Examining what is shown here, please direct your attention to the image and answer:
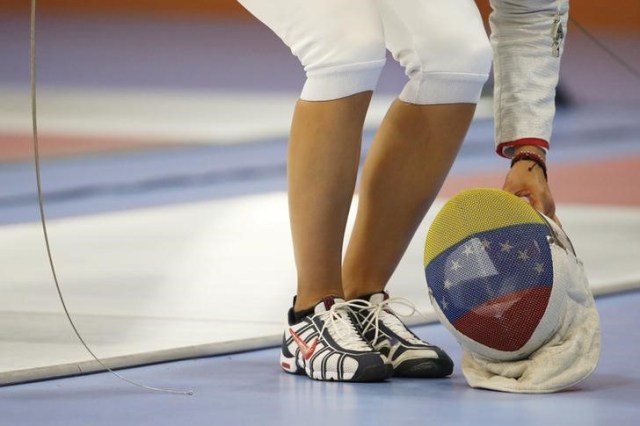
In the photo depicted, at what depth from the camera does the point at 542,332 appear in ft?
6.73

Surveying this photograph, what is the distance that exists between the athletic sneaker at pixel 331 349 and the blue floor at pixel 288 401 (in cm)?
2

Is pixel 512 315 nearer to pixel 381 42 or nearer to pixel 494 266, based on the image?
pixel 494 266

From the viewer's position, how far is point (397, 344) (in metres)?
2.25

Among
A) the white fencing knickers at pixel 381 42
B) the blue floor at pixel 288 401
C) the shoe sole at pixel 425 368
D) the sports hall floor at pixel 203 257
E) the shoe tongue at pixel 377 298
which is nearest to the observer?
the blue floor at pixel 288 401

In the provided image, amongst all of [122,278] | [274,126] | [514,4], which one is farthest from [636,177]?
[514,4]

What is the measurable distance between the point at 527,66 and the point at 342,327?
20.0 inches

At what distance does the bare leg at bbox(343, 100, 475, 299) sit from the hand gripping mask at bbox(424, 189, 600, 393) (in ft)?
0.64

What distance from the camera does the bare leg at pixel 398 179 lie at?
230 cm

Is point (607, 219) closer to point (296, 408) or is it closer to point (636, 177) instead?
point (636, 177)

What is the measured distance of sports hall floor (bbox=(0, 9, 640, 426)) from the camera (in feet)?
6.53

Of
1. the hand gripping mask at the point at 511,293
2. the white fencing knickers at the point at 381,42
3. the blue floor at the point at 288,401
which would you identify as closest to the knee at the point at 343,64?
the white fencing knickers at the point at 381,42

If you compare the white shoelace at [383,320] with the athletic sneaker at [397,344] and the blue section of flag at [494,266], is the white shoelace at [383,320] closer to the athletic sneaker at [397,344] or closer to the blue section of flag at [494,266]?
the athletic sneaker at [397,344]

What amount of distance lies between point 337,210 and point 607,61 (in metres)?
7.66

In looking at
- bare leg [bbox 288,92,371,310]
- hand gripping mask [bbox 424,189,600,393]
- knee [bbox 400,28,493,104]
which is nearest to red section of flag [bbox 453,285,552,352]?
hand gripping mask [bbox 424,189,600,393]
